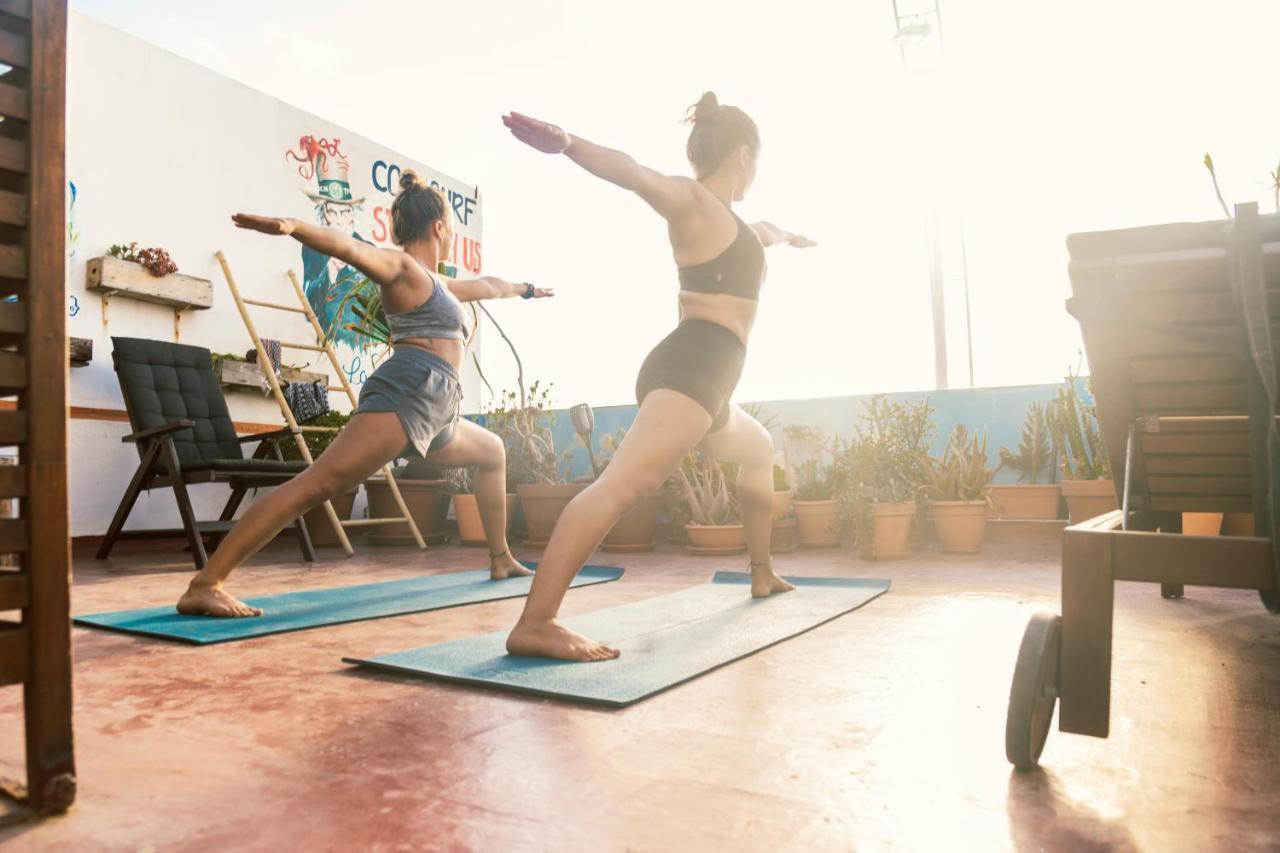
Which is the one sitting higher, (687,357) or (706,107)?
(706,107)

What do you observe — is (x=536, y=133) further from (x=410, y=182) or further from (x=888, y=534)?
(x=888, y=534)

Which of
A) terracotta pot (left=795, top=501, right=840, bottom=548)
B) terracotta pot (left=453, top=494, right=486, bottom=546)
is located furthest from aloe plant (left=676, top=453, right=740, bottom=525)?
terracotta pot (left=453, top=494, right=486, bottom=546)

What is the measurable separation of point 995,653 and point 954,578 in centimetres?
152

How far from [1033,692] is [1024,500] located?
12.5ft

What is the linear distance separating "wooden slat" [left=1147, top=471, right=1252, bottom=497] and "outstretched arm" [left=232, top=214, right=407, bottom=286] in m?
2.00

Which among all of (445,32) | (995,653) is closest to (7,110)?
(995,653)

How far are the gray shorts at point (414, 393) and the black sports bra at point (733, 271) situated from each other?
0.94 m

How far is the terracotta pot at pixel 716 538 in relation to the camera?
15.2 ft

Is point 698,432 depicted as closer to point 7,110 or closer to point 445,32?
point 7,110

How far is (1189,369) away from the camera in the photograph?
1.35 m

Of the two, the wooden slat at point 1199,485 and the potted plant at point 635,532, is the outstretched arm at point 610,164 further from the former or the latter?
the potted plant at point 635,532

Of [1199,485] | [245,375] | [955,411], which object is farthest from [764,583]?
[245,375]

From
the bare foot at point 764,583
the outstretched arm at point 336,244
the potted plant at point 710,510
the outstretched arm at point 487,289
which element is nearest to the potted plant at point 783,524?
the potted plant at point 710,510

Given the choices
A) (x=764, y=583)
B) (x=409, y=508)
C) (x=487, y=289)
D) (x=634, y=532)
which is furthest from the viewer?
(x=409, y=508)
